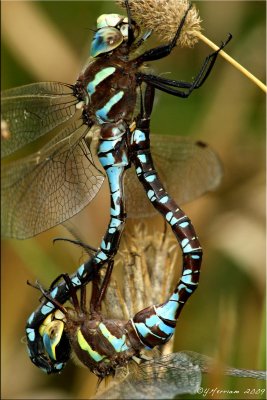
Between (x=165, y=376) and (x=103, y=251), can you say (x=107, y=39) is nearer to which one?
(x=103, y=251)

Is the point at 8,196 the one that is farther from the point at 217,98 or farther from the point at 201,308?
the point at 217,98

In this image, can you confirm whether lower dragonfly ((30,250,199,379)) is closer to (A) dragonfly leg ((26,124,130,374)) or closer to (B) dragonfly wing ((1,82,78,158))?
(A) dragonfly leg ((26,124,130,374))

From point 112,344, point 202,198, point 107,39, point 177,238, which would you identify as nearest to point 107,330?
point 112,344

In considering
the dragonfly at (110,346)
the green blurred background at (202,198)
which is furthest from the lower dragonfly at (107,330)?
the green blurred background at (202,198)

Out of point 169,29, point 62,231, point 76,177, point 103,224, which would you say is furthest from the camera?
point 103,224

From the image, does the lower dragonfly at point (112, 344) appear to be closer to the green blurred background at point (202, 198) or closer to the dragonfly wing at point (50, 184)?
the dragonfly wing at point (50, 184)

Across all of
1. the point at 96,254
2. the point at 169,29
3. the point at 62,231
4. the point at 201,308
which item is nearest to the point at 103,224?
the point at 62,231
